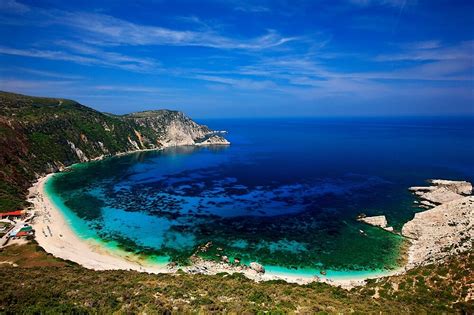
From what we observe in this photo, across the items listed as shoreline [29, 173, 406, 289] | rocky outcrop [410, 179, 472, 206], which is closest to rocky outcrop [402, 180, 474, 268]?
shoreline [29, 173, 406, 289]

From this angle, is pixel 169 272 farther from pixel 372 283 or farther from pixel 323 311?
pixel 372 283

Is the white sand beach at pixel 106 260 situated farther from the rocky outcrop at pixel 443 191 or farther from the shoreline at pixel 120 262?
the rocky outcrop at pixel 443 191

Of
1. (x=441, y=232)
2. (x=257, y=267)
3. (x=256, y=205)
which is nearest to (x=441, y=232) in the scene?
(x=441, y=232)

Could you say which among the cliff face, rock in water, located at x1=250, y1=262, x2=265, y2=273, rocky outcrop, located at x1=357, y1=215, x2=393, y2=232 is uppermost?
the cliff face

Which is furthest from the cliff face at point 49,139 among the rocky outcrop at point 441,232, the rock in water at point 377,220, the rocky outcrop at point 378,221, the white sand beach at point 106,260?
the rocky outcrop at point 441,232

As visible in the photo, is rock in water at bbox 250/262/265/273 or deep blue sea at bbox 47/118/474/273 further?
deep blue sea at bbox 47/118/474/273

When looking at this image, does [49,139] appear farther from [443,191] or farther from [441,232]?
[443,191]

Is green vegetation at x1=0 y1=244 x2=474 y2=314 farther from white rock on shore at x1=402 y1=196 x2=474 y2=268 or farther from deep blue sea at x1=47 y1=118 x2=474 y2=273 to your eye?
deep blue sea at x1=47 y1=118 x2=474 y2=273
